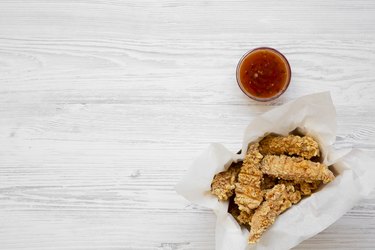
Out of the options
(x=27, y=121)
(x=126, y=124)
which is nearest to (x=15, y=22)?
(x=27, y=121)

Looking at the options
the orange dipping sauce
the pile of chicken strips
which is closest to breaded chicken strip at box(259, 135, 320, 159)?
the pile of chicken strips

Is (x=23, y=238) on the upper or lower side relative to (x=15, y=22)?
lower

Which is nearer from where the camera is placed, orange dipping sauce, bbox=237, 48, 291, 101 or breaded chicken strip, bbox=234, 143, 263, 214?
breaded chicken strip, bbox=234, 143, 263, 214

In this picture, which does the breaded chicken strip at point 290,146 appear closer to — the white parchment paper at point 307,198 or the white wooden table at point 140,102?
the white parchment paper at point 307,198

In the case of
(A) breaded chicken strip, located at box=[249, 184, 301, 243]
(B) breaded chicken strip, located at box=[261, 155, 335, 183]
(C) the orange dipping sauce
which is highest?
(C) the orange dipping sauce

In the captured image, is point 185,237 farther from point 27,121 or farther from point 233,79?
point 27,121

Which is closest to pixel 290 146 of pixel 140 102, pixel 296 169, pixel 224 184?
pixel 296 169

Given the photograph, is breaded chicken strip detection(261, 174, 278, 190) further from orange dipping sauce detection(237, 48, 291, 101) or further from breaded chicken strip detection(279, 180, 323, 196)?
orange dipping sauce detection(237, 48, 291, 101)
